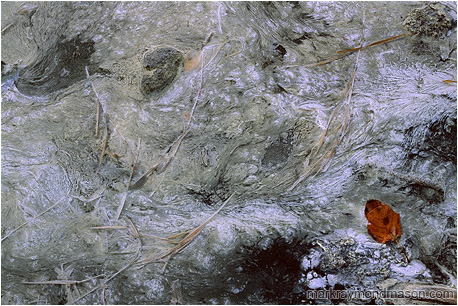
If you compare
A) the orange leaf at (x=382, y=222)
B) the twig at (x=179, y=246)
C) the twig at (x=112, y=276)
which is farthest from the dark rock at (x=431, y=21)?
the twig at (x=112, y=276)

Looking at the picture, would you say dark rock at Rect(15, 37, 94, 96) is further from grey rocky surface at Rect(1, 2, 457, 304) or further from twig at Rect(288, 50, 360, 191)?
twig at Rect(288, 50, 360, 191)

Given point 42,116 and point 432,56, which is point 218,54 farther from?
point 432,56

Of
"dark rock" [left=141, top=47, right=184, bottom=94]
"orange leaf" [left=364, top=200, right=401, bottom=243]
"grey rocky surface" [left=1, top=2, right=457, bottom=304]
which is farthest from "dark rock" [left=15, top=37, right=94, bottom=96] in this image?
"orange leaf" [left=364, top=200, right=401, bottom=243]

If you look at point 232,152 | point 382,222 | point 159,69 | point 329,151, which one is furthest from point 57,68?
point 382,222

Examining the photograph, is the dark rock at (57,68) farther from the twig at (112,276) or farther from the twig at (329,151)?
the twig at (329,151)

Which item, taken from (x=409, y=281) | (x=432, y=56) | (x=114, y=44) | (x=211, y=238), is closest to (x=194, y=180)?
(x=211, y=238)

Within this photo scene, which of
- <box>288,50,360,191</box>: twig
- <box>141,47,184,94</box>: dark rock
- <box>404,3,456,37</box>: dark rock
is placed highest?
<box>404,3,456,37</box>: dark rock
